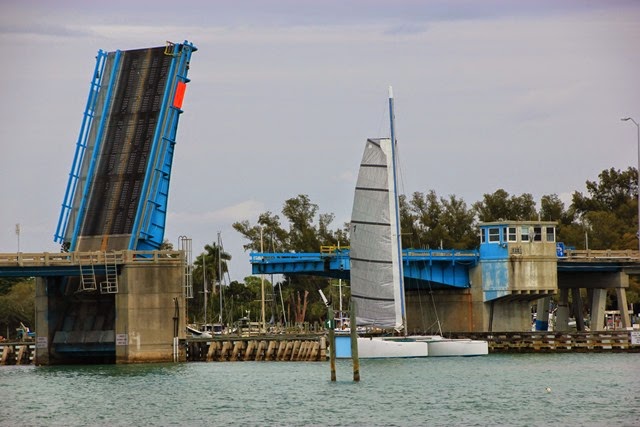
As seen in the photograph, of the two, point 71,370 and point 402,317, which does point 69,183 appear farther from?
point 402,317

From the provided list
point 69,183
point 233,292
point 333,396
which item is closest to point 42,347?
point 69,183

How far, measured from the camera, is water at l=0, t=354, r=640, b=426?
4666 cm

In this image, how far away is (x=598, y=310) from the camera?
8800 cm

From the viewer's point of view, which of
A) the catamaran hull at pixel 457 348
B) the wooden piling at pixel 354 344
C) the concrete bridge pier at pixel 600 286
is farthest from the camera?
the concrete bridge pier at pixel 600 286

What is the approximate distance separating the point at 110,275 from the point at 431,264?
1892 cm

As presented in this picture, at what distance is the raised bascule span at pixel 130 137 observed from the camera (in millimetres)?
66875

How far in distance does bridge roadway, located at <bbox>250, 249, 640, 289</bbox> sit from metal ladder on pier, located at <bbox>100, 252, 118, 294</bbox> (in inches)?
427

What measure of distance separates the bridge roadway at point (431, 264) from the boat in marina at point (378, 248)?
7.77 metres

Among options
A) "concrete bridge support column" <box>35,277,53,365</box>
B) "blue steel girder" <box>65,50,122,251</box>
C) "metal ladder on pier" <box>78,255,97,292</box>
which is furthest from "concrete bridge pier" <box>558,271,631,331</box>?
"blue steel girder" <box>65,50,122,251</box>

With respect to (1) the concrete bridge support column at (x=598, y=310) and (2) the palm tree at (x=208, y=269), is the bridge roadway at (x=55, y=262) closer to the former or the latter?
(1) the concrete bridge support column at (x=598, y=310)

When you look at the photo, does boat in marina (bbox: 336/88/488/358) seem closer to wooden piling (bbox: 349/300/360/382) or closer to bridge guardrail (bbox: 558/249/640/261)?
wooden piling (bbox: 349/300/360/382)

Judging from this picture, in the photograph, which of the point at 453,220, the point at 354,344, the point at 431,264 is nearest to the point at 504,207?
the point at 453,220

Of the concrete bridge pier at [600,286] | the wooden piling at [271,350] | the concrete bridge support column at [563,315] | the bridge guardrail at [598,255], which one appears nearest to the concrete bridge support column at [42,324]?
the wooden piling at [271,350]

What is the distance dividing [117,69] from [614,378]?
24.3 meters
